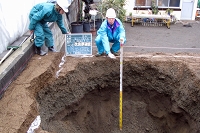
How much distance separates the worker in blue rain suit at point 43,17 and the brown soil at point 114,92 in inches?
15.9

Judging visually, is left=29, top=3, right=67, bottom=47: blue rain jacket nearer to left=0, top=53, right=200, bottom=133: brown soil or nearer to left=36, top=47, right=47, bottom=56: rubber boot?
left=36, top=47, right=47, bottom=56: rubber boot

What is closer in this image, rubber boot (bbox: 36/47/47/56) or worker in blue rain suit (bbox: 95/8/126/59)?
worker in blue rain suit (bbox: 95/8/126/59)

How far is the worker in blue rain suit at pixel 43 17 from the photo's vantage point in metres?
4.70

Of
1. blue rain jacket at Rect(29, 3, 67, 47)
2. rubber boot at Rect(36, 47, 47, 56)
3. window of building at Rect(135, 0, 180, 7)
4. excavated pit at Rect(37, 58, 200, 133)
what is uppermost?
blue rain jacket at Rect(29, 3, 67, 47)

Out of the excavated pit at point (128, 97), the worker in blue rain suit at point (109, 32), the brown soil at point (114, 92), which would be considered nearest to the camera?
the brown soil at point (114, 92)

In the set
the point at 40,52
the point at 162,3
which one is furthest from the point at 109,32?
the point at 162,3

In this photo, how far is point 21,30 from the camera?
5.41 meters

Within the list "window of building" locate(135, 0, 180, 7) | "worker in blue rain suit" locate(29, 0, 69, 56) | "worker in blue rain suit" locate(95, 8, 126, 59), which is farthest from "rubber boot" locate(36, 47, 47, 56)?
"window of building" locate(135, 0, 180, 7)

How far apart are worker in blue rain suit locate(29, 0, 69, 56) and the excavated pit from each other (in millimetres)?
903

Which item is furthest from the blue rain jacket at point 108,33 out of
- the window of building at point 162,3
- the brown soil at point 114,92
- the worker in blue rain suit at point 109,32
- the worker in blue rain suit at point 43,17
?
the window of building at point 162,3

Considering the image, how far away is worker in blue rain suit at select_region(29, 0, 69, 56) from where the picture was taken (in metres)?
4.70

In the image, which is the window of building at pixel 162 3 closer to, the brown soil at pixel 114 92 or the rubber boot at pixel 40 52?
Answer: the brown soil at pixel 114 92

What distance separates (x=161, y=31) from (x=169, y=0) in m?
2.73

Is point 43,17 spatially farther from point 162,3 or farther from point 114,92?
point 162,3
